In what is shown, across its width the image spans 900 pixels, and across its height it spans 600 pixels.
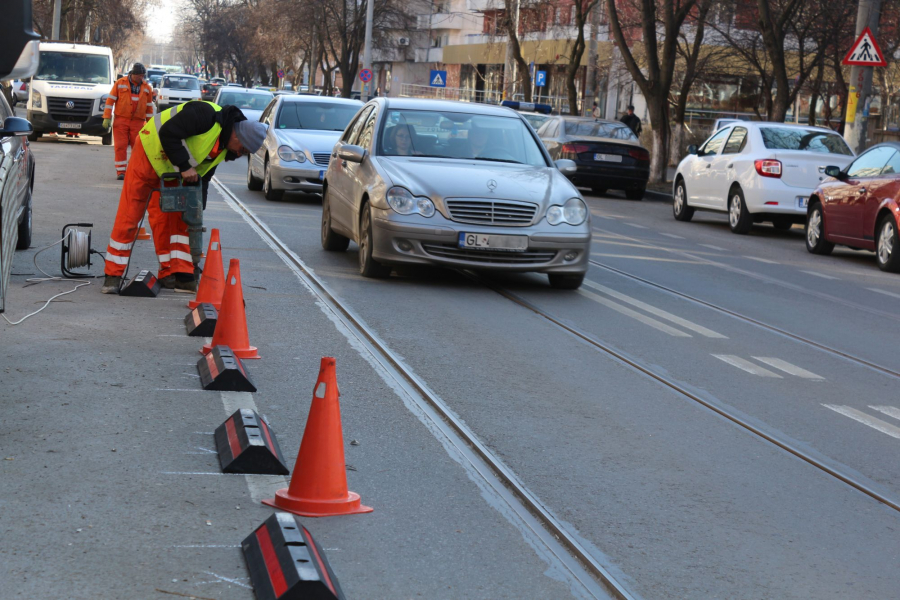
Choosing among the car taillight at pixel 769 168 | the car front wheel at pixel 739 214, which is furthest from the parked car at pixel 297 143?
the car taillight at pixel 769 168

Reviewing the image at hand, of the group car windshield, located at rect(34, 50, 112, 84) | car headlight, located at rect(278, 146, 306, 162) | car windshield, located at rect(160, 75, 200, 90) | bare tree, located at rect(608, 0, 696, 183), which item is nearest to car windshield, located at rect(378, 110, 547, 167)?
Result: car headlight, located at rect(278, 146, 306, 162)

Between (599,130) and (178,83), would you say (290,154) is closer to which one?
(599,130)

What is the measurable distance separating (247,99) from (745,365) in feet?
84.6

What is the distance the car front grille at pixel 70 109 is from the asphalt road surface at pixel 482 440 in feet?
67.2

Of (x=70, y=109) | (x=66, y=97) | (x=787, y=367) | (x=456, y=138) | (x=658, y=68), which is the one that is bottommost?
(x=787, y=367)

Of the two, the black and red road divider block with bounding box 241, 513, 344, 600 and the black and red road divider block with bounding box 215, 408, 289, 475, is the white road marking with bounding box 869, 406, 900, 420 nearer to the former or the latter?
the black and red road divider block with bounding box 215, 408, 289, 475

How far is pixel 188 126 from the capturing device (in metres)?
9.23

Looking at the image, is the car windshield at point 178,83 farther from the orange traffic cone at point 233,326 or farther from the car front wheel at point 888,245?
the orange traffic cone at point 233,326

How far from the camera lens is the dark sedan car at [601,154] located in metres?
24.5

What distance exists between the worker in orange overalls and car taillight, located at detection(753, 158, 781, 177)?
358 inches

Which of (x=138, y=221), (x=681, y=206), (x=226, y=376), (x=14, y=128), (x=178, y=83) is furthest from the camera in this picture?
(x=178, y=83)

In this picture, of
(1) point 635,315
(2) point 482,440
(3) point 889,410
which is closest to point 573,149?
(1) point 635,315

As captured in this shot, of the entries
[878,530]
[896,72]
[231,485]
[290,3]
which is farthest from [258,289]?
[290,3]

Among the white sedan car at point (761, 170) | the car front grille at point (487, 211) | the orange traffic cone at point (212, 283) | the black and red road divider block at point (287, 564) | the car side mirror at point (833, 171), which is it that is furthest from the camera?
the white sedan car at point (761, 170)
